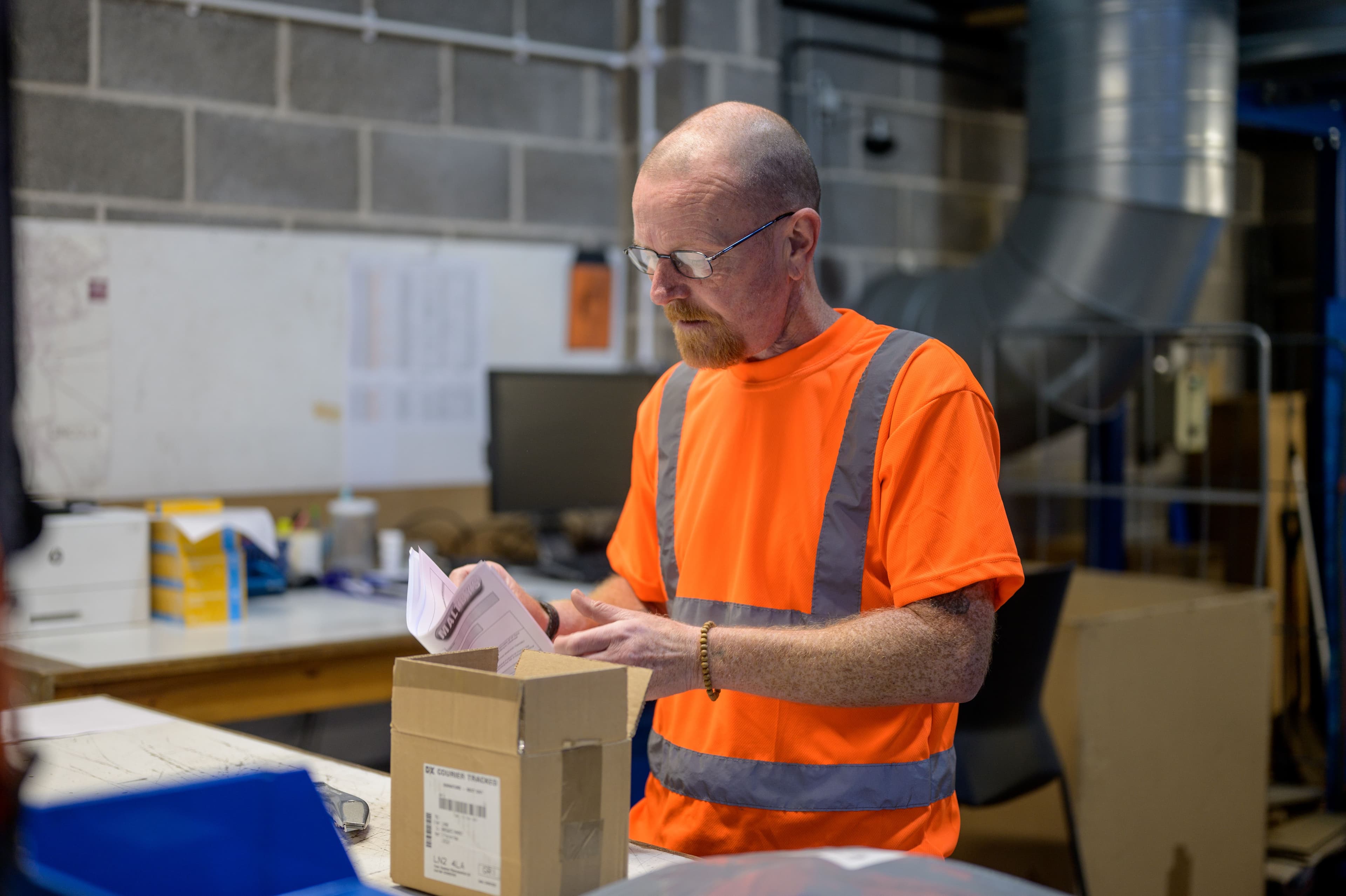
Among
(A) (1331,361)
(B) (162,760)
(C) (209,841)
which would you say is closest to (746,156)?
(C) (209,841)

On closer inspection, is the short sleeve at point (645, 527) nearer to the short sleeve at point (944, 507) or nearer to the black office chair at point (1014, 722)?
the short sleeve at point (944, 507)

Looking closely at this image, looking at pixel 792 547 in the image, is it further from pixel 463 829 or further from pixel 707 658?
pixel 463 829

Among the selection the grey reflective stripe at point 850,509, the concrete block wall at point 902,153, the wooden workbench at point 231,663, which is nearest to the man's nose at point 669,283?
the grey reflective stripe at point 850,509

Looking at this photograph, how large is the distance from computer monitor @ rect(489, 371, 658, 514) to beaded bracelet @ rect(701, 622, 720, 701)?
1932mm

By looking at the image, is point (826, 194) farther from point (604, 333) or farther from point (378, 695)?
point (378, 695)

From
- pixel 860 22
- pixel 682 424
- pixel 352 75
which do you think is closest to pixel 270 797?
pixel 682 424

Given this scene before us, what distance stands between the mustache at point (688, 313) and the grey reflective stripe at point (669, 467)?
0.09 metres

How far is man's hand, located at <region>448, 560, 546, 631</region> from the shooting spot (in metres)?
1.19

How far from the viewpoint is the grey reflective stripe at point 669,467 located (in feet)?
5.02

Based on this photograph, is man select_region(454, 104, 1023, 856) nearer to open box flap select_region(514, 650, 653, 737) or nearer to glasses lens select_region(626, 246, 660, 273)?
glasses lens select_region(626, 246, 660, 273)

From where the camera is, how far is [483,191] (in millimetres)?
3447

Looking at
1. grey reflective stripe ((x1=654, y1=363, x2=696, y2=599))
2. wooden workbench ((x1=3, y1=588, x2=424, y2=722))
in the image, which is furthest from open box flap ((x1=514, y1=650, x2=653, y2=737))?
wooden workbench ((x1=3, y1=588, x2=424, y2=722))

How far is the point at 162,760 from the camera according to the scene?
1.54 meters

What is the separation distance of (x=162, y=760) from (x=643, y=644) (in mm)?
701
